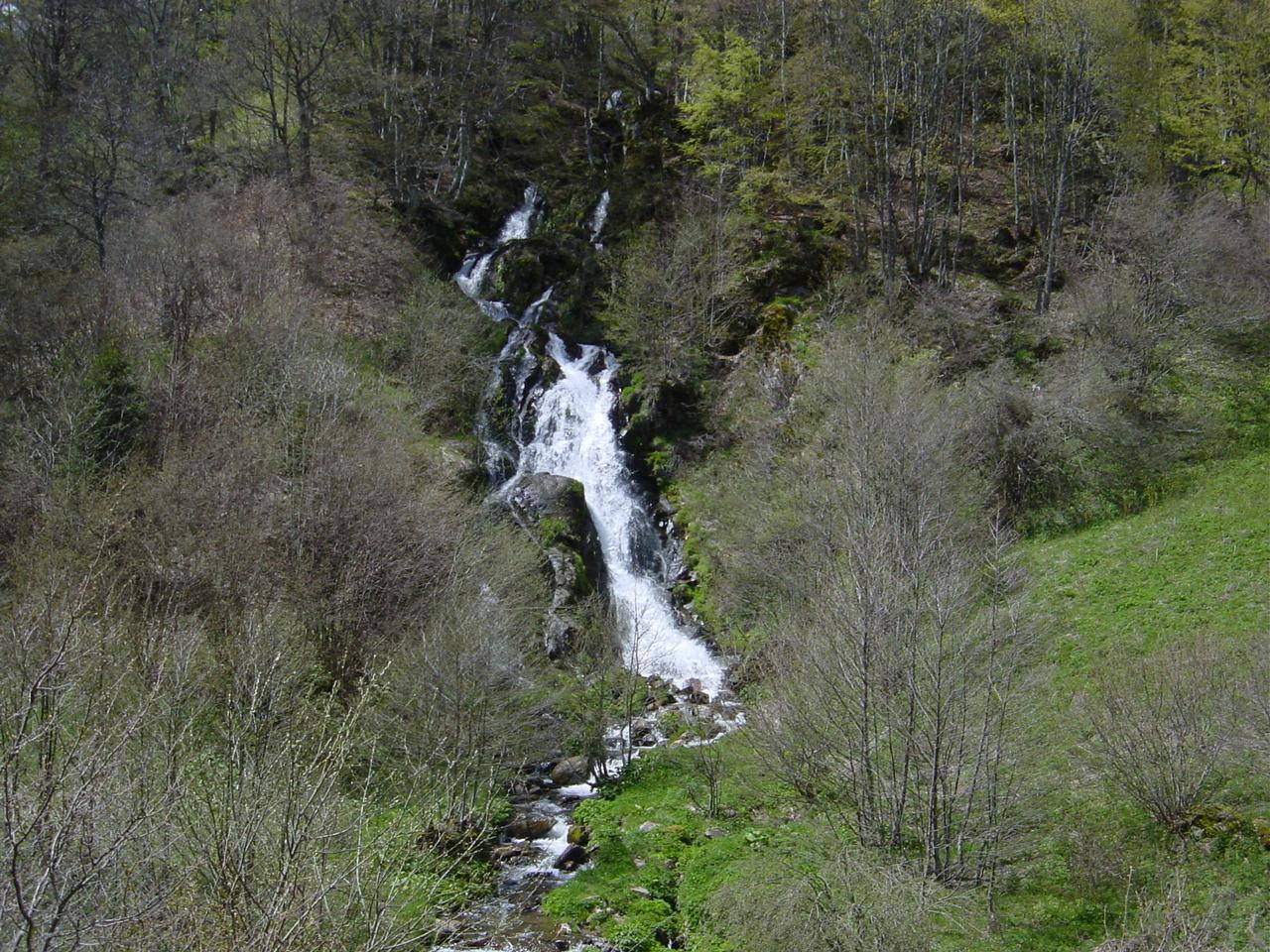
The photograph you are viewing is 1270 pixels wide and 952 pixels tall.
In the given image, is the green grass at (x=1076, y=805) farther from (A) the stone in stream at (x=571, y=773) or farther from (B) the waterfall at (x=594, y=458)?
(B) the waterfall at (x=594, y=458)

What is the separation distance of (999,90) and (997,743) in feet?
119

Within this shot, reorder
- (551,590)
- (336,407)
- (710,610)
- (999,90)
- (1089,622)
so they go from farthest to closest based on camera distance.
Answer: (999,90) → (710,610) → (551,590) → (336,407) → (1089,622)

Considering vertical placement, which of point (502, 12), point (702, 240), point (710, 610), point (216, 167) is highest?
point (502, 12)

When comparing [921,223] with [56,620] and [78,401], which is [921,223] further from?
[56,620]

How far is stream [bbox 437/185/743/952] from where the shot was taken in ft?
43.0

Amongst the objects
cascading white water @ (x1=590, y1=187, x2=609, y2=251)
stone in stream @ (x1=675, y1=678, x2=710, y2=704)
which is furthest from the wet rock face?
cascading white water @ (x1=590, y1=187, x2=609, y2=251)

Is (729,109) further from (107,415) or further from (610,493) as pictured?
(107,415)

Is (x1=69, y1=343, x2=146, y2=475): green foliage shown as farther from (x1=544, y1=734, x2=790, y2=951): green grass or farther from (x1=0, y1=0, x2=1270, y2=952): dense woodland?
(x1=544, y1=734, x2=790, y2=951): green grass

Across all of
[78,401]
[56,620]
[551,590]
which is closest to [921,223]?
[551,590]

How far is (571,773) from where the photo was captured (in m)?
16.7

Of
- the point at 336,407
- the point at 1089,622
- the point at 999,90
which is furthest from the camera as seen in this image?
the point at 999,90

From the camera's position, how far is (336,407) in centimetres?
1923

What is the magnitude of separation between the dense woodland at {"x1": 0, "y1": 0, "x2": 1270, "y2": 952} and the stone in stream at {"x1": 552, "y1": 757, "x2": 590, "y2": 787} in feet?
1.38

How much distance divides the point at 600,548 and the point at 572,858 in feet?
41.4
